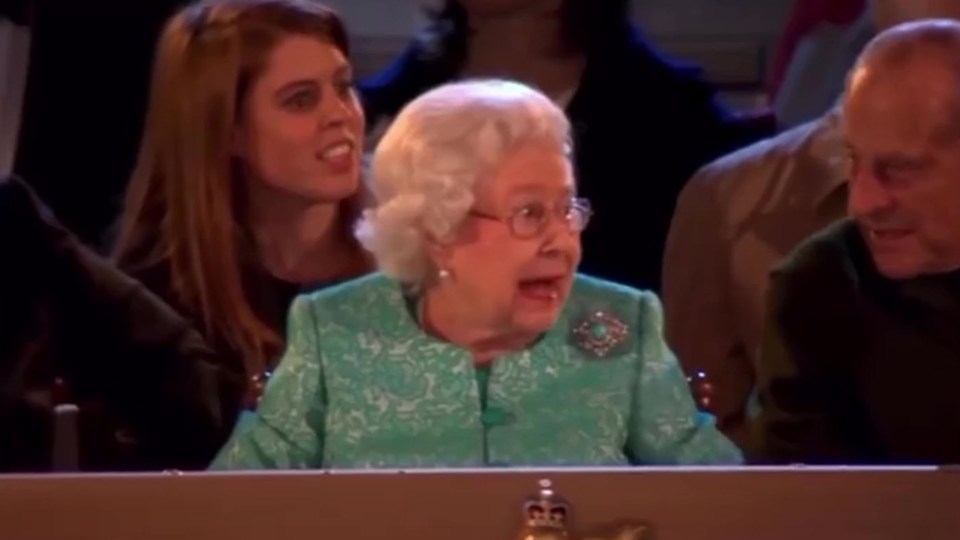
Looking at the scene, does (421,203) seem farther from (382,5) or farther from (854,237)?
(382,5)

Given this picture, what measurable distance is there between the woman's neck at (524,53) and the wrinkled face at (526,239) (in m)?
0.29

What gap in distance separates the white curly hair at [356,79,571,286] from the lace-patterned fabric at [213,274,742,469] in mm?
32

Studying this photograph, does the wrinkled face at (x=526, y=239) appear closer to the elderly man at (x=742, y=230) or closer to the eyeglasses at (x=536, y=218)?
the eyeglasses at (x=536, y=218)

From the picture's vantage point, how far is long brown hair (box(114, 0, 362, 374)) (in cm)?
101

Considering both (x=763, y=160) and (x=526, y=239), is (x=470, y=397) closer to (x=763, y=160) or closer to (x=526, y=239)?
(x=526, y=239)

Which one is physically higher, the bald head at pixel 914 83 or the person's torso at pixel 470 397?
the bald head at pixel 914 83

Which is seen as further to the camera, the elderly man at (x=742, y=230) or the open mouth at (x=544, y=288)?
the elderly man at (x=742, y=230)

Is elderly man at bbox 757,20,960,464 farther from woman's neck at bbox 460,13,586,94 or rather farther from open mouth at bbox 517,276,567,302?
woman's neck at bbox 460,13,586,94

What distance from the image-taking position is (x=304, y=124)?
3.35 feet

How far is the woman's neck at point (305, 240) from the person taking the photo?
1.03 metres

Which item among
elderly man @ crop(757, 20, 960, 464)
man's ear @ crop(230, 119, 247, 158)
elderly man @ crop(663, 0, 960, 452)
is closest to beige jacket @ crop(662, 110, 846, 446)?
elderly man @ crop(663, 0, 960, 452)

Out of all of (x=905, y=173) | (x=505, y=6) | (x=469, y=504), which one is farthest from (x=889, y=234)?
(x=505, y=6)

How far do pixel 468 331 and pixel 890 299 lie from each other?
0.61 ft

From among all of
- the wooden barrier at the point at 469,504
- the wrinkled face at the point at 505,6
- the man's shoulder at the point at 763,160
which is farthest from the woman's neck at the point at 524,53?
the wooden barrier at the point at 469,504
